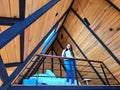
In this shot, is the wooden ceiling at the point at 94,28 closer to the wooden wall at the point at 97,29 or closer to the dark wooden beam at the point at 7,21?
the wooden wall at the point at 97,29

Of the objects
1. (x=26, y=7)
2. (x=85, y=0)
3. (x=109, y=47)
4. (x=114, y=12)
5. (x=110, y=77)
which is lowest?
(x=110, y=77)

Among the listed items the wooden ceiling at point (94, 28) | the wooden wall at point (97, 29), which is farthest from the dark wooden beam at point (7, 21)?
the wooden wall at point (97, 29)

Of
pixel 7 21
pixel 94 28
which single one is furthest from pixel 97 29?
pixel 7 21

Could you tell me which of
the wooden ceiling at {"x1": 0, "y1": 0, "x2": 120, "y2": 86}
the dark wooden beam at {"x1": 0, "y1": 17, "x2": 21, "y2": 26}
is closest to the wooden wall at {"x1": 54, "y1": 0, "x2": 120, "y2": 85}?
the wooden ceiling at {"x1": 0, "y1": 0, "x2": 120, "y2": 86}

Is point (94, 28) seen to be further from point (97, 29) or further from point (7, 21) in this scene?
point (7, 21)

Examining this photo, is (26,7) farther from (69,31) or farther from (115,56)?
(69,31)

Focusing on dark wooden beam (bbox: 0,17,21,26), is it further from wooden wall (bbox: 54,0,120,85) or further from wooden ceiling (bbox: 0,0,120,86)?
wooden wall (bbox: 54,0,120,85)

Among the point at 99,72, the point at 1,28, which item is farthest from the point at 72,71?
the point at 1,28

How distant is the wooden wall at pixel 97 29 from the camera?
4289 millimetres

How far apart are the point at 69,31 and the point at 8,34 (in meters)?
5.31

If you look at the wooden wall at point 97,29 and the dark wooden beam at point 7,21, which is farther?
the wooden wall at point 97,29

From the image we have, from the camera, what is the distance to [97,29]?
4801mm

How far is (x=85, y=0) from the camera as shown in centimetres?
485

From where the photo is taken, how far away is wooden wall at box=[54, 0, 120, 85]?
4289 mm
